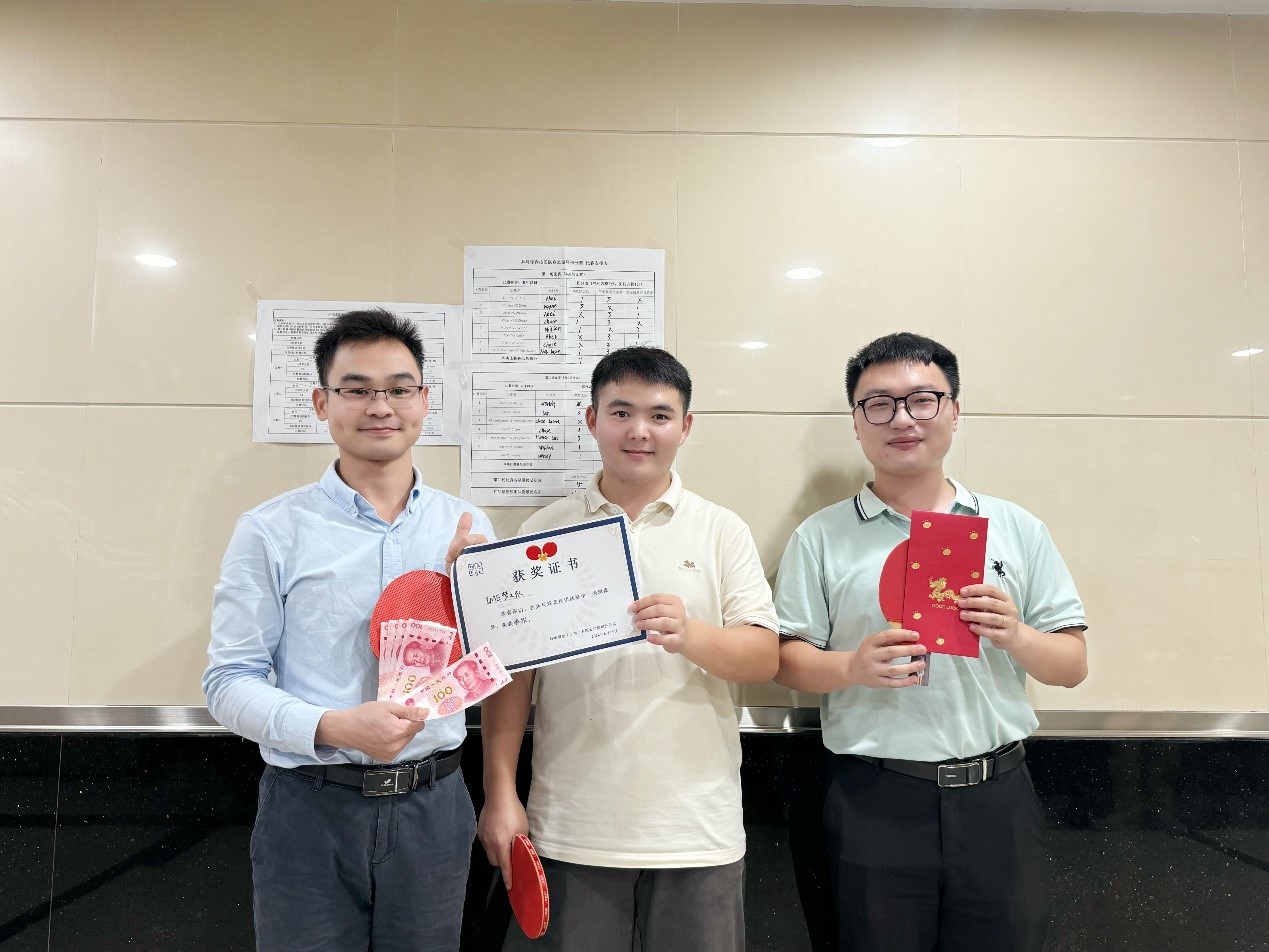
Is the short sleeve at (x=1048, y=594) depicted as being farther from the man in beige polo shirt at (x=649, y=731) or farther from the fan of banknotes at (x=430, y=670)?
the fan of banknotes at (x=430, y=670)

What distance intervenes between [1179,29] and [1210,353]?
0.95 metres

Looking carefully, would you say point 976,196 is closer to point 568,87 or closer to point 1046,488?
point 1046,488

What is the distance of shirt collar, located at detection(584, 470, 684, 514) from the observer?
1690 mm

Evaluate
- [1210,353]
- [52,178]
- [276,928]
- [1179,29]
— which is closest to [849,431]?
[1210,353]

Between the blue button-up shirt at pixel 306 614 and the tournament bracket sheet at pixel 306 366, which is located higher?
the tournament bracket sheet at pixel 306 366

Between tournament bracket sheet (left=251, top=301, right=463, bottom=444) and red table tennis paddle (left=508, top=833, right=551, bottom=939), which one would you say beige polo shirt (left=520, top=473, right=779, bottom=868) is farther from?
tournament bracket sheet (left=251, top=301, right=463, bottom=444)

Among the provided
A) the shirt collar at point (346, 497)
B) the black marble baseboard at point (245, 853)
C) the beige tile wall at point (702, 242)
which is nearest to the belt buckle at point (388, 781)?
the black marble baseboard at point (245, 853)

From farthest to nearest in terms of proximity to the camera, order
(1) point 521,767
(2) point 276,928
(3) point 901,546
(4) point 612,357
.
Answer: (1) point 521,767 → (4) point 612,357 → (3) point 901,546 → (2) point 276,928

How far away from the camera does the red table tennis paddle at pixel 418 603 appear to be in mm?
1425

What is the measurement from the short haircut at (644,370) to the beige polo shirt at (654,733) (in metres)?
0.24

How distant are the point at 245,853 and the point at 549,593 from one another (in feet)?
3.86

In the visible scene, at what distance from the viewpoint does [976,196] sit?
6.95 ft

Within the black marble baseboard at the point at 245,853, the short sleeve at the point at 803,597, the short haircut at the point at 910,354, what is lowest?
the black marble baseboard at the point at 245,853

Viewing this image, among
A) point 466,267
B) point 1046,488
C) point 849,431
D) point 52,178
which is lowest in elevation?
point 1046,488
